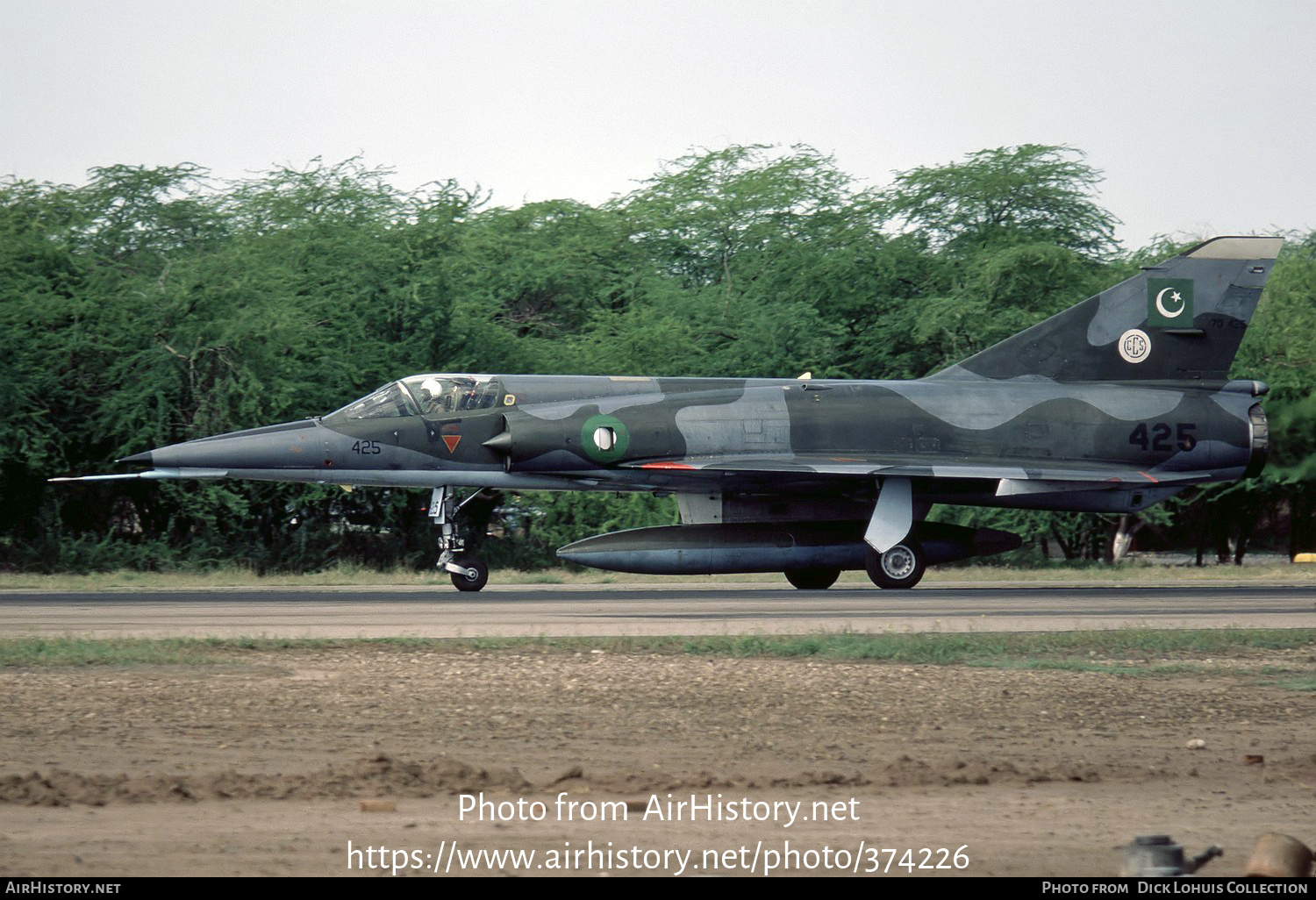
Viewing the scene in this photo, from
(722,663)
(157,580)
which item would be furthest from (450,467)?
(722,663)

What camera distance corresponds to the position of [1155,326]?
23.6 meters

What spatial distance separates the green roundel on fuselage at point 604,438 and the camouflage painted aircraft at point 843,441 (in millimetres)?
29

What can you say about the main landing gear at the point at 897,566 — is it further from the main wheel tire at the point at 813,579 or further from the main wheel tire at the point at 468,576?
the main wheel tire at the point at 468,576

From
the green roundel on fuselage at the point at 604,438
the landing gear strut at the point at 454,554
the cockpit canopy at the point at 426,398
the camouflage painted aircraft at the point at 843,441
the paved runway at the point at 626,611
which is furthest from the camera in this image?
the cockpit canopy at the point at 426,398

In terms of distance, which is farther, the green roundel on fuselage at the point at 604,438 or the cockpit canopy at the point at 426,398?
the cockpit canopy at the point at 426,398

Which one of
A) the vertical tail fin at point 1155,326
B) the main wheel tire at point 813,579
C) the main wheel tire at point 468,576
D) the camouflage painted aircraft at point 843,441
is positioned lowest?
the main wheel tire at point 813,579

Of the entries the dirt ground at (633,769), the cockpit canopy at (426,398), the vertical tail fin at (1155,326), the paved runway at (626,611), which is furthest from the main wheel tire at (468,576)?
the dirt ground at (633,769)

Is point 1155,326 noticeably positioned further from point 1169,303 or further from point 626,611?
point 626,611

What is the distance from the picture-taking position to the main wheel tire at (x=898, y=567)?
2181cm

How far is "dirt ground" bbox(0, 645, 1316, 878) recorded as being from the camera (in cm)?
578

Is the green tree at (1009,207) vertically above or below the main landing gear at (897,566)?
above

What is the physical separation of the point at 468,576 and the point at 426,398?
9.09 ft

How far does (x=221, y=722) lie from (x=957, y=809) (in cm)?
459

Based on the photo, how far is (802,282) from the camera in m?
34.1
